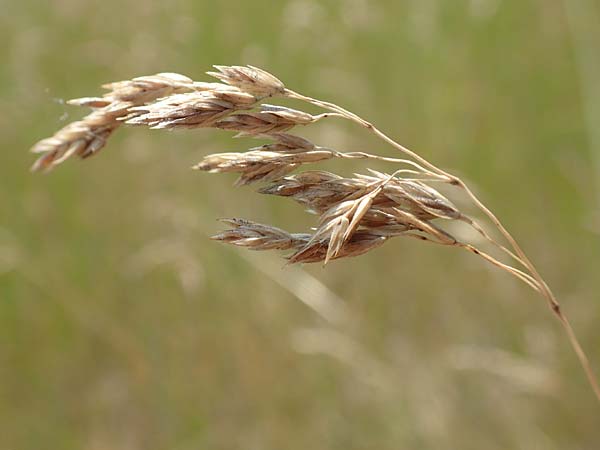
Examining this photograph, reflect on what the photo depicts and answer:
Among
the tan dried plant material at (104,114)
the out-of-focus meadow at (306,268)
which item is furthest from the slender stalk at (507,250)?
the out-of-focus meadow at (306,268)

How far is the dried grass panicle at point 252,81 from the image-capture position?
3.60 feet

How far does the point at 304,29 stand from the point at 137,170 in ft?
3.07

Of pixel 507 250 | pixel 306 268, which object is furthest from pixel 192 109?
pixel 306 268

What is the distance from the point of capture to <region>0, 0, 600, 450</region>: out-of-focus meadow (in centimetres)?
263

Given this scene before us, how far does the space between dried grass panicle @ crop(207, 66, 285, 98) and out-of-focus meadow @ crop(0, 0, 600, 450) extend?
4.92 feet

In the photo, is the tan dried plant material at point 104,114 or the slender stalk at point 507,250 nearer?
the slender stalk at point 507,250

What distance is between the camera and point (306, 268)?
10.2 ft

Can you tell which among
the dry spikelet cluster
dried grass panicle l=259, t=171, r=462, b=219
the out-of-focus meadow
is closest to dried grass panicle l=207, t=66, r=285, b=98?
the dry spikelet cluster

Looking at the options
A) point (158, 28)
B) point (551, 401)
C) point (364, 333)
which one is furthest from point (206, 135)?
point (551, 401)

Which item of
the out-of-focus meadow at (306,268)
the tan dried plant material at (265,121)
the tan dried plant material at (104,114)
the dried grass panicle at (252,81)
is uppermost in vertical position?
the dried grass panicle at (252,81)

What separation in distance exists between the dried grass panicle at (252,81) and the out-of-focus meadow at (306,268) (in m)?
1.50

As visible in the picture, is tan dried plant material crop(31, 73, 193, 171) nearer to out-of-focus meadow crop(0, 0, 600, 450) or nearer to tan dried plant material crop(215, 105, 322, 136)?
tan dried plant material crop(215, 105, 322, 136)

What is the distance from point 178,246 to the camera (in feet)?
9.16

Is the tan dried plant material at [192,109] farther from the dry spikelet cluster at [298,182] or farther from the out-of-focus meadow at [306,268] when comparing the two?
the out-of-focus meadow at [306,268]
